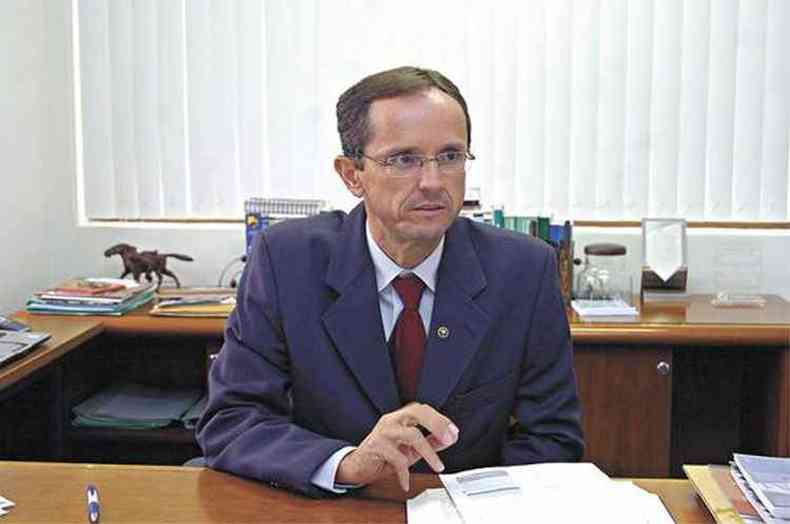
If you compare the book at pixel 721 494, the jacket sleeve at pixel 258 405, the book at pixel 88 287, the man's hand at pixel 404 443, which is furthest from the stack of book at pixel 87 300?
the book at pixel 721 494

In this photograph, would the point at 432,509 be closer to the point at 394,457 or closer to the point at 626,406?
the point at 394,457

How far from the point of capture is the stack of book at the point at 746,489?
1148 mm

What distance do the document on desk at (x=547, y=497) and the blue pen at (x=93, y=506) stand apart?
395mm

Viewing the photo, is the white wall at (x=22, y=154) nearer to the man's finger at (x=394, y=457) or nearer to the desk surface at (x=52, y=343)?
the desk surface at (x=52, y=343)

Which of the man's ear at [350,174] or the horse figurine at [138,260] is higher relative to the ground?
the man's ear at [350,174]

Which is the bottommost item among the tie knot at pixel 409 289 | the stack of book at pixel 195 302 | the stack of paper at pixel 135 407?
the stack of paper at pixel 135 407

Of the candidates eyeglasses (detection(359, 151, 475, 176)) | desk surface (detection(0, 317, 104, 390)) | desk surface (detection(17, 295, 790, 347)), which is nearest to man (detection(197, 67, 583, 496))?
eyeglasses (detection(359, 151, 475, 176))

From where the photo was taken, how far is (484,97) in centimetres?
310

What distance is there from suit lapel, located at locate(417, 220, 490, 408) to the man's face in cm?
8

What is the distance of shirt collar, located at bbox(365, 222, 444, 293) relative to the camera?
164 cm

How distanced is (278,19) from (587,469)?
2.22 meters

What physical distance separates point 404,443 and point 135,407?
1.82m

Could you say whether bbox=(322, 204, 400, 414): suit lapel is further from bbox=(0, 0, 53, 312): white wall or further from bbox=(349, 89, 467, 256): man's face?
bbox=(0, 0, 53, 312): white wall

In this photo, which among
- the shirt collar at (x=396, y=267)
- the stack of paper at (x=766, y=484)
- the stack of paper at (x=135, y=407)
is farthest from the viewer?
the stack of paper at (x=135, y=407)
